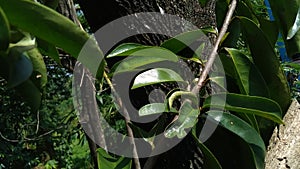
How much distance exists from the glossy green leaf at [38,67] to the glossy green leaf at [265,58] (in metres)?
0.35

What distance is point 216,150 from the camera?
1.97 feet

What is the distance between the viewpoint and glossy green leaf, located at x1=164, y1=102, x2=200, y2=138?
0.49 metres

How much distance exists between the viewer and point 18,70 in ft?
0.86

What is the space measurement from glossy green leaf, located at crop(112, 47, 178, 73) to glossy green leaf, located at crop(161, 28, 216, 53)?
0.03 meters

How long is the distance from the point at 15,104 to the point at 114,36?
2426 mm

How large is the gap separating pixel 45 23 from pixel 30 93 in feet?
0.16

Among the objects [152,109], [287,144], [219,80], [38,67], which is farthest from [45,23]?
[287,144]

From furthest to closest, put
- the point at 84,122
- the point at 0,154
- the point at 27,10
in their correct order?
1. the point at 0,154
2. the point at 84,122
3. the point at 27,10

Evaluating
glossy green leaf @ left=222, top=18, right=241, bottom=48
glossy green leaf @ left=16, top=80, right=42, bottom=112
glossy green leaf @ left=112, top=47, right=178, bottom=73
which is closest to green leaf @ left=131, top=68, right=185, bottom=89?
glossy green leaf @ left=112, top=47, right=178, bottom=73

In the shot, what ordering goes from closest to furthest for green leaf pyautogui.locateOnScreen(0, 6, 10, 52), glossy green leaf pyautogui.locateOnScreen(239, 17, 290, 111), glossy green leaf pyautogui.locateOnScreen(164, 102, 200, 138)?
1. green leaf pyautogui.locateOnScreen(0, 6, 10, 52)
2. glossy green leaf pyautogui.locateOnScreen(164, 102, 200, 138)
3. glossy green leaf pyautogui.locateOnScreen(239, 17, 290, 111)

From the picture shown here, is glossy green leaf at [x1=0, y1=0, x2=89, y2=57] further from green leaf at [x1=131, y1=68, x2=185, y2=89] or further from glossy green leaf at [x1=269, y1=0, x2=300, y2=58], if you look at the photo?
glossy green leaf at [x1=269, y1=0, x2=300, y2=58]

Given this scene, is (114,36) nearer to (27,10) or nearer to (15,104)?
(27,10)

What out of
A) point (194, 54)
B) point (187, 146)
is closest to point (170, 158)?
point (187, 146)

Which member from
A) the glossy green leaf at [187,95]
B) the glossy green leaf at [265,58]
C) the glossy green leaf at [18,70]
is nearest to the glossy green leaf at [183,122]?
the glossy green leaf at [187,95]
